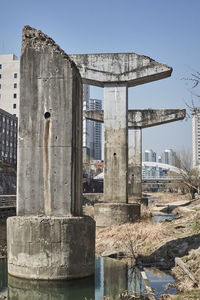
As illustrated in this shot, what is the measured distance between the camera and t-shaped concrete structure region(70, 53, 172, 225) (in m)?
16.6

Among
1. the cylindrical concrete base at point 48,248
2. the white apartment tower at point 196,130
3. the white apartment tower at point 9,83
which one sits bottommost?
the cylindrical concrete base at point 48,248

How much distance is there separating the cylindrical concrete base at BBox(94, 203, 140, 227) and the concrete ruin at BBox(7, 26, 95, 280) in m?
8.09

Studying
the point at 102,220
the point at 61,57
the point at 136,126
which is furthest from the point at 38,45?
the point at 136,126

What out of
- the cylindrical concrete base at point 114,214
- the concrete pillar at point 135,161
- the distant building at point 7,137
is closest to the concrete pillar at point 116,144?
the cylindrical concrete base at point 114,214

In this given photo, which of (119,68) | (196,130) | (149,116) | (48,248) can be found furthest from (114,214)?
(196,130)

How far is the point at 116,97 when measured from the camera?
17016 millimetres

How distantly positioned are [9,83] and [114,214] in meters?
73.0

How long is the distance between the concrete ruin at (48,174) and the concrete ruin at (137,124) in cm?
1563

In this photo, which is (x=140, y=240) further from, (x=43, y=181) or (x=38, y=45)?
(x=38, y=45)

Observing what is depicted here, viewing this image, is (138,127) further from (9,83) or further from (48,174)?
(9,83)

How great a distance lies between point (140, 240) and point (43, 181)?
15.7ft

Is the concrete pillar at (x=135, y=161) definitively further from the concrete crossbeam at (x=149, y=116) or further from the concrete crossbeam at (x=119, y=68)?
the concrete crossbeam at (x=119, y=68)

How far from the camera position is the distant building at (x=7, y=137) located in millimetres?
74000

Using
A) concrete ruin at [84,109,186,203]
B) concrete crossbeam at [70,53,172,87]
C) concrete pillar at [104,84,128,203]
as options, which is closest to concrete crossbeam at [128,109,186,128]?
concrete ruin at [84,109,186,203]
